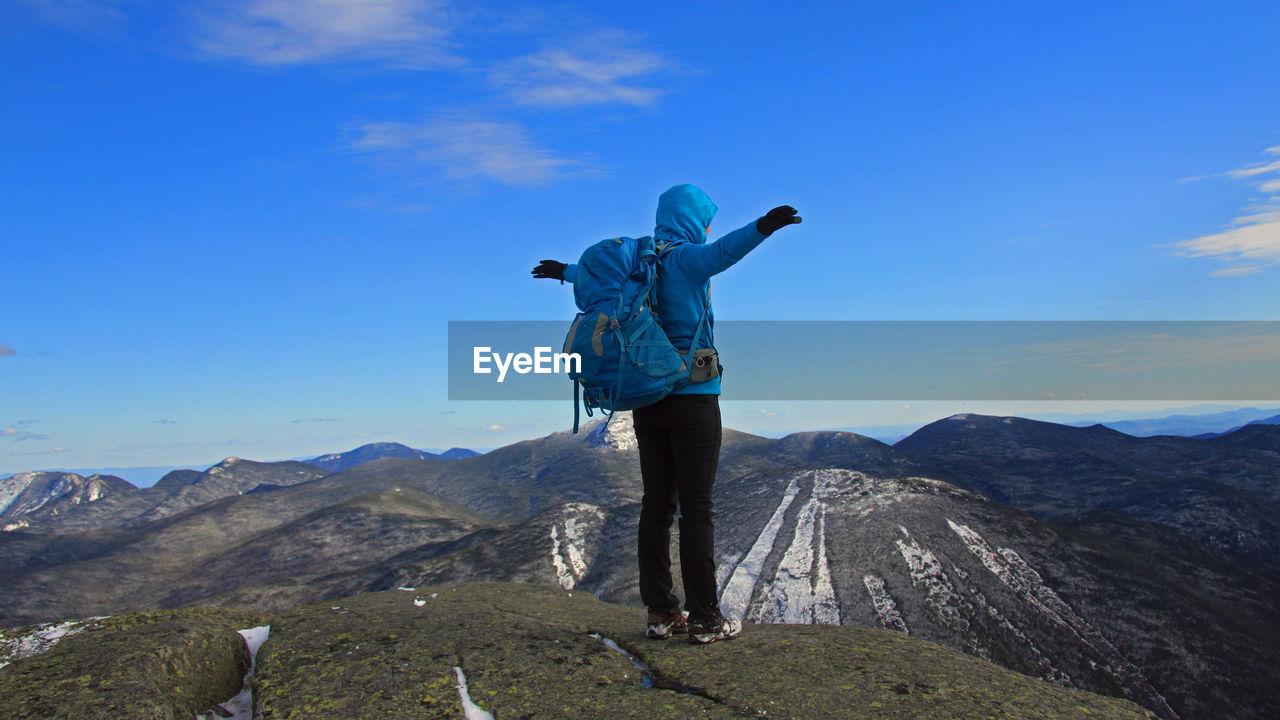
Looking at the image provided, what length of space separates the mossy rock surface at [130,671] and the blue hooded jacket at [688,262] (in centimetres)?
445

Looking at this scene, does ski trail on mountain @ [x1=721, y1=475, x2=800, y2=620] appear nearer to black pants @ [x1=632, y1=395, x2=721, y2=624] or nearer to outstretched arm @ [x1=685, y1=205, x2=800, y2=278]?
black pants @ [x1=632, y1=395, x2=721, y2=624]

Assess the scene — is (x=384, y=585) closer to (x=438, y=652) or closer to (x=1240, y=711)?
(x=438, y=652)

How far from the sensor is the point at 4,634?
6266mm

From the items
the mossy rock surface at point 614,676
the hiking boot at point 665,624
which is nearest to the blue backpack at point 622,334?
the hiking boot at point 665,624

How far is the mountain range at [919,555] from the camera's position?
1523cm

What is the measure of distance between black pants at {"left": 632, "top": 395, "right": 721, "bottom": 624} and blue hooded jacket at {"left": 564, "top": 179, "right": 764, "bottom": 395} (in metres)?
0.25

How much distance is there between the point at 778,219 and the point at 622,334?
1.66 meters

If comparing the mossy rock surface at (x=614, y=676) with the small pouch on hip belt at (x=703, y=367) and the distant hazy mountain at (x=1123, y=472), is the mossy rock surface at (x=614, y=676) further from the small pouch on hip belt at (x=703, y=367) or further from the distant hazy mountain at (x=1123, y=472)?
the distant hazy mountain at (x=1123, y=472)

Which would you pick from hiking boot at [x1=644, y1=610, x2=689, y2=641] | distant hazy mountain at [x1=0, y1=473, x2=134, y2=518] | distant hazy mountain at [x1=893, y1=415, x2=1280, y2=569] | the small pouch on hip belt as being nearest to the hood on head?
the small pouch on hip belt

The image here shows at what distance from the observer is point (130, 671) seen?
5250 millimetres

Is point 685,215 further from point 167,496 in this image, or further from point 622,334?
point 167,496

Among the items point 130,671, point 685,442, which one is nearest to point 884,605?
point 685,442

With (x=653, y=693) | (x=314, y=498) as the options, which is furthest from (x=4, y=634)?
(x=314, y=498)

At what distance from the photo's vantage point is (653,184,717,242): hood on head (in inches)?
257
